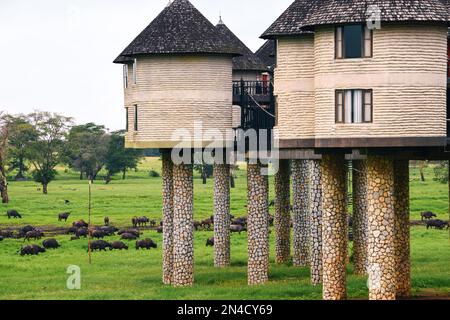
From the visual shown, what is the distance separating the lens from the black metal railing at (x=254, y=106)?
5222cm

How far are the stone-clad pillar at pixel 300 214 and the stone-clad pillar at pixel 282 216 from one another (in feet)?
2.30

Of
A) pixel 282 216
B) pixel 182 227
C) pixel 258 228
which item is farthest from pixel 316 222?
pixel 282 216

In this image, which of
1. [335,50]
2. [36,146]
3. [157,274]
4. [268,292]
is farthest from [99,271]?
[36,146]

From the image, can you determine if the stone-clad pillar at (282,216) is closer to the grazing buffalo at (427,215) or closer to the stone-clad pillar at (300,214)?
the stone-clad pillar at (300,214)

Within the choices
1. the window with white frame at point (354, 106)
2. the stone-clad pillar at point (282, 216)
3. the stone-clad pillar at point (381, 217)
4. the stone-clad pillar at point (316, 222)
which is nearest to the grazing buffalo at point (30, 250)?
the stone-clad pillar at point (282, 216)

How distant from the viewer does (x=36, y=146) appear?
14838 cm

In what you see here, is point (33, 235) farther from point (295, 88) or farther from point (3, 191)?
point (295, 88)

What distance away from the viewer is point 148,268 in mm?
63219

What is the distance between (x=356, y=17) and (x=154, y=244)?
1428 inches

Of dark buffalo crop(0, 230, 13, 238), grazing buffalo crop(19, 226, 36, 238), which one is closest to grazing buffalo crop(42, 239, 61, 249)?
grazing buffalo crop(19, 226, 36, 238)

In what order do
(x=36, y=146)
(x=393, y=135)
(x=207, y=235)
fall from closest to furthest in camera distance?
(x=393, y=135), (x=207, y=235), (x=36, y=146)

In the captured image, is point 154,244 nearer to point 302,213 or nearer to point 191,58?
point 302,213

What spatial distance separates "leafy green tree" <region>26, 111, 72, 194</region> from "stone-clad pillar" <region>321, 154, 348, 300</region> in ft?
300

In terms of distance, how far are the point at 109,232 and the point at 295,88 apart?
1553 inches
